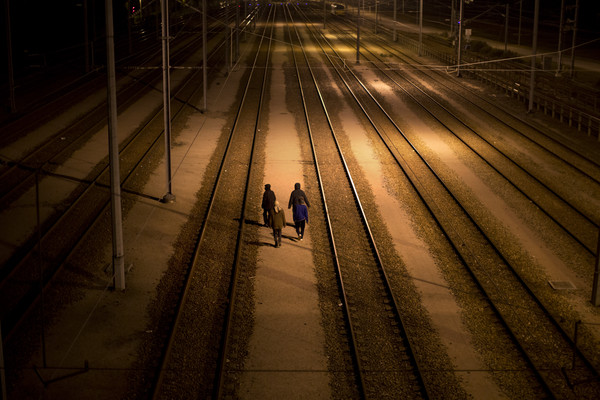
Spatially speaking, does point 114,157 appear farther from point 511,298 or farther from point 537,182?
point 537,182

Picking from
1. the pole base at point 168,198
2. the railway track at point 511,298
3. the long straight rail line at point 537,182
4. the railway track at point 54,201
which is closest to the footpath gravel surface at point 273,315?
the pole base at point 168,198

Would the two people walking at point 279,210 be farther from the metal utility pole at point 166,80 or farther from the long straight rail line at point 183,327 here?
the metal utility pole at point 166,80

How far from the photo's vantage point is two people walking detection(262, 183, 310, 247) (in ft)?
49.4

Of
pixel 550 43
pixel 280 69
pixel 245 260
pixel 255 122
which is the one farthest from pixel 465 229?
pixel 550 43

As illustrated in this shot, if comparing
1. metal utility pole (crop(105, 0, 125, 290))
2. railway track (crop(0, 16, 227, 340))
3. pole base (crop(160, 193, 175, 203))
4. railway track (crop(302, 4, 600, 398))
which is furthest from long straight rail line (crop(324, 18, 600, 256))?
railway track (crop(0, 16, 227, 340))

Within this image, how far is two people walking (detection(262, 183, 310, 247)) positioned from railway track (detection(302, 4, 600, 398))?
12.6 feet

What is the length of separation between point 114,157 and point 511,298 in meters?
8.29

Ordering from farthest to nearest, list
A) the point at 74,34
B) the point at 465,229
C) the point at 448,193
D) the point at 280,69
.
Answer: the point at 74,34
the point at 280,69
the point at 448,193
the point at 465,229

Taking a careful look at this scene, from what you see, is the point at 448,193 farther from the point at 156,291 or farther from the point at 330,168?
the point at 156,291

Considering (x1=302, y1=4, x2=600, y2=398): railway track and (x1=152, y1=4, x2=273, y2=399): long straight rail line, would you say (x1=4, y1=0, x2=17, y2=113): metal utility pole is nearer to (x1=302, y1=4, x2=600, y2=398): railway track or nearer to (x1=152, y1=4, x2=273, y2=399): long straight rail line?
(x1=152, y1=4, x2=273, y2=399): long straight rail line

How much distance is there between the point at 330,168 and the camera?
75.0 feet

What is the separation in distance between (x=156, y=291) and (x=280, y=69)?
3529 centimetres

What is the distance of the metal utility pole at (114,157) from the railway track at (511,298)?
7398 millimetres

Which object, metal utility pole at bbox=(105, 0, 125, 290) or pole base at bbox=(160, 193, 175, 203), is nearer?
metal utility pole at bbox=(105, 0, 125, 290)
